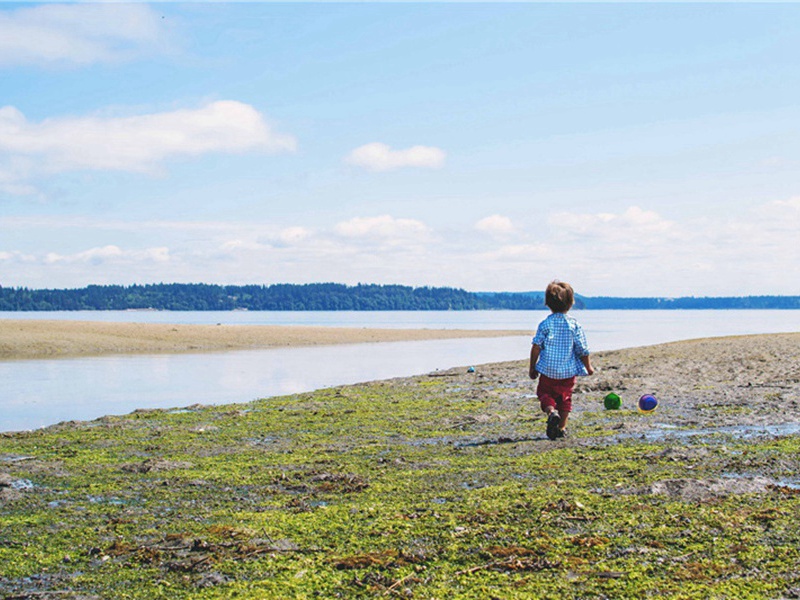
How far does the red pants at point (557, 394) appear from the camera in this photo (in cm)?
1052

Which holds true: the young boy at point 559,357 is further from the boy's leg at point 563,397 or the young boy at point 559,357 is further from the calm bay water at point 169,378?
the calm bay water at point 169,378

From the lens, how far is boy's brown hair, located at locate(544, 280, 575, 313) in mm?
10898

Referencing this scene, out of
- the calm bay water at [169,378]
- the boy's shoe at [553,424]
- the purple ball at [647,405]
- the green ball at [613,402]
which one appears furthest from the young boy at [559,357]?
the calm bay water at [169,378]

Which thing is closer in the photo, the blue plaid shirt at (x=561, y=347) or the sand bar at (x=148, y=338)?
the blue plaid shirt at (x=561, y=347)

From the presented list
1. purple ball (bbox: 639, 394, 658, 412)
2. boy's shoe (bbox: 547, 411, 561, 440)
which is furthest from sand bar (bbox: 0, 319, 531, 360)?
boy's shoe (bbox: 547, 411, 561, 440)

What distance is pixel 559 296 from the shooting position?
10.9 m

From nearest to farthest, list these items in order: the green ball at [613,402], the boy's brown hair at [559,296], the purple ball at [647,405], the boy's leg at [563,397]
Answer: the boy's leg at [563,397]
the boy's brown hair at [559,296]
the purple ball at [647,405]
the green ball at [613,402]

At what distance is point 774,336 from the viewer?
33562 mm

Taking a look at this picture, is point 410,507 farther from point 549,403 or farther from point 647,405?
point 647,405

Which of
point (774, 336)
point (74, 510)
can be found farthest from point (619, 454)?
point (774, 336)

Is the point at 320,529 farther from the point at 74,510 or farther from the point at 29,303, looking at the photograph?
the point at 29,303

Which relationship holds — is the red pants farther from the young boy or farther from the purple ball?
the purple ball

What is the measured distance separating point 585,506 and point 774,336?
30.6m

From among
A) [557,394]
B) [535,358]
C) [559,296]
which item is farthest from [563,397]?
[559,296]
